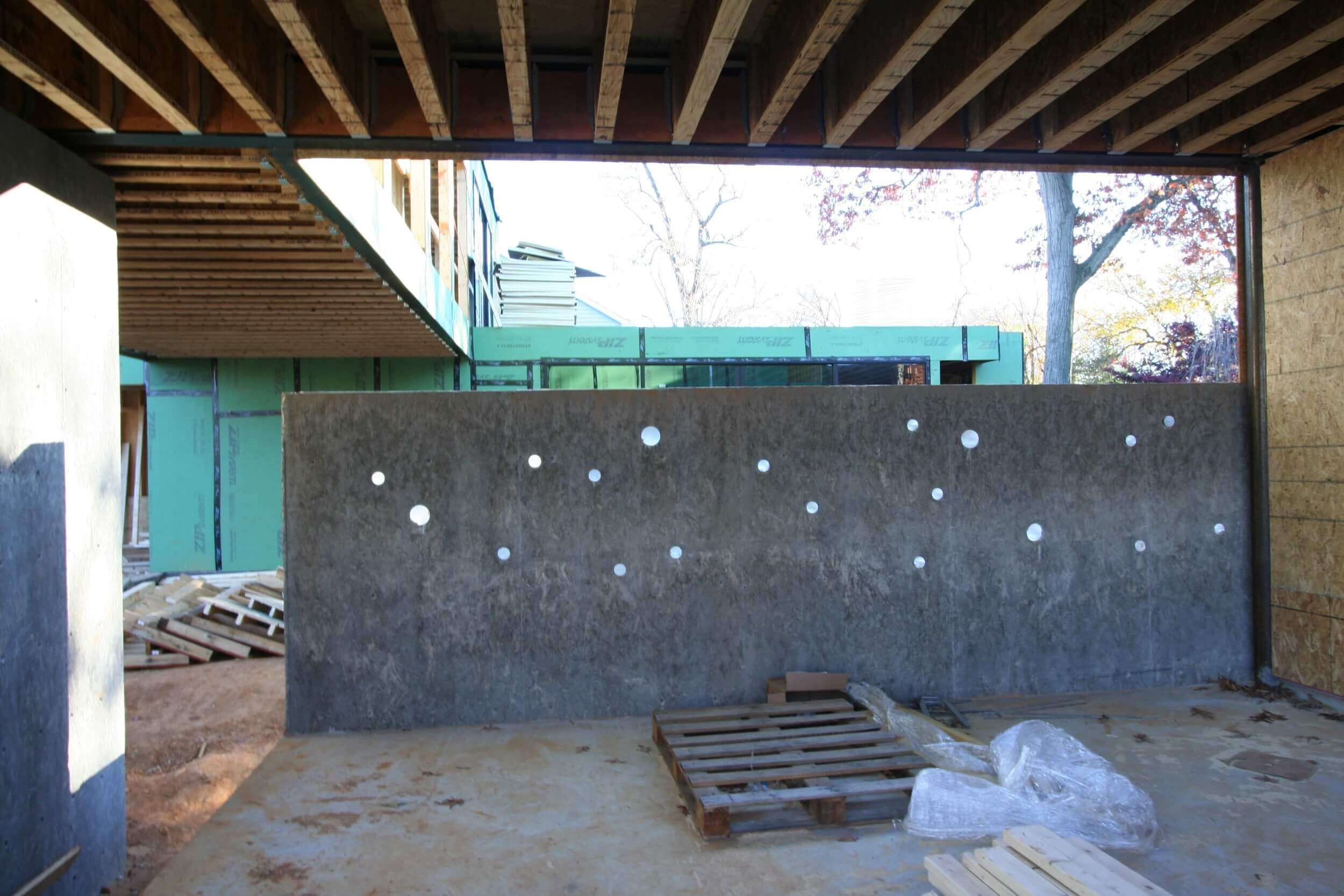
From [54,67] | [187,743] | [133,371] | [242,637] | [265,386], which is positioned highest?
[54,67]

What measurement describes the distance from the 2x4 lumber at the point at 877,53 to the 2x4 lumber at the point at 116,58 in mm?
3308

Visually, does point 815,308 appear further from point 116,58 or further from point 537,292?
point 116,58

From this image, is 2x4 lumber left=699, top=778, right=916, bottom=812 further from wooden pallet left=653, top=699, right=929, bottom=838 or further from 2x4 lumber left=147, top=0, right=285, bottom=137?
2x4 lumber left=147, top=0, right=285, bottom=137

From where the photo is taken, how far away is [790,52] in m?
4.05

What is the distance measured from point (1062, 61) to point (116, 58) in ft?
14.1

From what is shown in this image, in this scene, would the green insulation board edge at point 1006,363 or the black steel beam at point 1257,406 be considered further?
the green insulation board edge at point 1006,363

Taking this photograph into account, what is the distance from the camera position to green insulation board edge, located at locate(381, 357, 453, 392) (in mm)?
12883

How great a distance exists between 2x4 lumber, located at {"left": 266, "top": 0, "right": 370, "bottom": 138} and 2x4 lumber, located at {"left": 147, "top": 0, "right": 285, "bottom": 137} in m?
0.18

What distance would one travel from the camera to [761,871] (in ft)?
11.5

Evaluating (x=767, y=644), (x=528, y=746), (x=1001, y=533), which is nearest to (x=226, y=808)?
(x=528, y=746)

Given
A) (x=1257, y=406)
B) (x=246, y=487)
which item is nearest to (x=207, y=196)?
(x=1257, y=406)

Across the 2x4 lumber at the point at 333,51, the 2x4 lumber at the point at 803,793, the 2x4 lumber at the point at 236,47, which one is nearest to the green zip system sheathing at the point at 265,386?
the 2x4 lumber at the point at 333,51

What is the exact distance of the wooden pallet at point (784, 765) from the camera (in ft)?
12.7

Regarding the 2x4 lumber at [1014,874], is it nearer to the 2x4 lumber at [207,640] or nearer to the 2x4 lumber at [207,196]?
the 2x4 lumber at [207,196]
